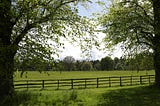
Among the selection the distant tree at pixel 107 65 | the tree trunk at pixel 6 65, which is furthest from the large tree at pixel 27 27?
the distant tree at pixel 107 65

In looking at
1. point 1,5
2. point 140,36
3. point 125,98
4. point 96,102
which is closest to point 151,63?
point 140,36

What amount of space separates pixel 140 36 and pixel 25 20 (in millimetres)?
13144

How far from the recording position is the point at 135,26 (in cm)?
3030

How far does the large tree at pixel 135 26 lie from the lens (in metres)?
30.2

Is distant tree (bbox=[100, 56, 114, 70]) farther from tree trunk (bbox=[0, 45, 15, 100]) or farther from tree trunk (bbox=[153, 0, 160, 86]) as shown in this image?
→ tree trunk (bbox=[0, 45, 15, 100])

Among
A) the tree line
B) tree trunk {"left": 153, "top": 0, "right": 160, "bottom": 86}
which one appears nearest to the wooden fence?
the tree line

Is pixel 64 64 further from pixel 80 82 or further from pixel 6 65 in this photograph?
pixel 80 82

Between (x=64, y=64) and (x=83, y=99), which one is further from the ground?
(x=64, y=64)

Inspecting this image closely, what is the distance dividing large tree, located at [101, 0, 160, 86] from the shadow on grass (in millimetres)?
3985

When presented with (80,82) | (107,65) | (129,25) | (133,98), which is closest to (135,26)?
(129,25)

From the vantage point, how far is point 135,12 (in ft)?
103

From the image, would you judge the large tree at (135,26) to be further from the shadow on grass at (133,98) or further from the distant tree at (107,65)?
the distant tree at (107,65)

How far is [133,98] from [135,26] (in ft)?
23.8

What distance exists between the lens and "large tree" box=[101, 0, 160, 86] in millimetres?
30234
